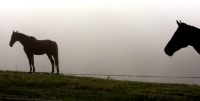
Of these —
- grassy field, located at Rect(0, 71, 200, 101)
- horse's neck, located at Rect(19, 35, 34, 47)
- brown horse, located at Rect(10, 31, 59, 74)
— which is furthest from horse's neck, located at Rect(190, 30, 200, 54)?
horse's neck, located at Rect(19, 35, 34, 47)

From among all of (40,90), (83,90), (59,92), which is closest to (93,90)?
(83,90)

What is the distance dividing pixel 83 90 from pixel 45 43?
290 inches

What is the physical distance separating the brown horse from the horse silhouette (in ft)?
25.4

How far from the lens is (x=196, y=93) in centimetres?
984

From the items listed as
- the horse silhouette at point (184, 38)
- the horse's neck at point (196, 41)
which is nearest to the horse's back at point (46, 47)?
the horse silhouette at point (184, 38)

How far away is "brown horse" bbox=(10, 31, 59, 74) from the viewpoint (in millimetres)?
16203

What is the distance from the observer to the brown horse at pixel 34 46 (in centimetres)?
1620

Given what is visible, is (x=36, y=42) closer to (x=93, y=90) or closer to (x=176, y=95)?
(x=93, y=90)

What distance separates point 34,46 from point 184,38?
886 centimetres

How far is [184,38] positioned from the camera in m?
11.3

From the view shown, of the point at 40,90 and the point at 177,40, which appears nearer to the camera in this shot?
the point at 40,90

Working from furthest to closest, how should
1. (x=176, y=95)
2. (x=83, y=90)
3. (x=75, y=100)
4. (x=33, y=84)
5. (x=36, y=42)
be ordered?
(x=36, y=42) → (x=33, y=84) → (x=83, y=90) → (x=176, y=95) → (x=75, y=100)

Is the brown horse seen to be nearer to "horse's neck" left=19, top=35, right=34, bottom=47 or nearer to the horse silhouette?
"horse's neck" left=19, top=35, right=34, bottom=47

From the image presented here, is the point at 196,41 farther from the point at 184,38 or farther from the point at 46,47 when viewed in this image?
the point at 46,47
